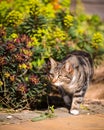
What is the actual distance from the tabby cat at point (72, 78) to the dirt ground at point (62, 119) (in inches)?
6.6

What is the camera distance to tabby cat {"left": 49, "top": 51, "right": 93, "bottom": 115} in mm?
6531

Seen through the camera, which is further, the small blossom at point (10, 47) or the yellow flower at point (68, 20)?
the yellow flower at point (68, 20)

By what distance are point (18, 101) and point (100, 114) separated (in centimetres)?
128

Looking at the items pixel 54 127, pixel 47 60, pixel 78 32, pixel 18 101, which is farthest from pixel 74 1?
pixel 54 127

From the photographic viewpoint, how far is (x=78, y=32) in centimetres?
830

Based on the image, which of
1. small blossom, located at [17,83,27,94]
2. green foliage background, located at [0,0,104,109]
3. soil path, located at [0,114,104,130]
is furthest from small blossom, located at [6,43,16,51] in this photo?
soil path, located at [0,114,104,130]

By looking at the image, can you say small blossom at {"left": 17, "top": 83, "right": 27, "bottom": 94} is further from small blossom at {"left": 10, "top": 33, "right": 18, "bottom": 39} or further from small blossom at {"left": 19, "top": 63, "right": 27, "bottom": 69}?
small blossom at {"left": 10, "top": 33, "right": 18, "bottom": 39}

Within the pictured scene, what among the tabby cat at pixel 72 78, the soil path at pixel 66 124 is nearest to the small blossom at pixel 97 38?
the tabby cat at pixel 72 78

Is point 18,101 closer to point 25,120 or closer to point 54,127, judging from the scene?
point 25,120

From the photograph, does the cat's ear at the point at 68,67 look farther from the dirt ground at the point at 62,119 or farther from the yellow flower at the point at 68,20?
the yellow flower at the point at 68,20

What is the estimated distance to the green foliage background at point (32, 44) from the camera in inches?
266

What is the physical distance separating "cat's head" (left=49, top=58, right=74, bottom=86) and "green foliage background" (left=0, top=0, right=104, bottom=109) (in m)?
0.37

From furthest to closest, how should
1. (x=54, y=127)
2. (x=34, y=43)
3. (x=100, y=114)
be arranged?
(x=34, y=43), (x=100, y=114), (x=54, y=127)

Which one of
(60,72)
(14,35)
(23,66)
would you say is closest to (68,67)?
(60,72)
